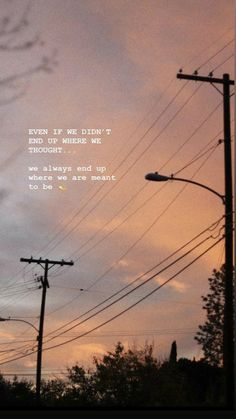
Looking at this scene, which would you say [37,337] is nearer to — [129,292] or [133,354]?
[133,354]

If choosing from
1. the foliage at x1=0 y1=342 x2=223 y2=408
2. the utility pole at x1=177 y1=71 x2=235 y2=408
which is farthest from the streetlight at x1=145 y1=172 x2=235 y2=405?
the foliage at x1=0 y1=342 x2=223 y2=408

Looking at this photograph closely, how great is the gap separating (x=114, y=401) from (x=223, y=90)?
1273 inches

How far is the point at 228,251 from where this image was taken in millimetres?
20266

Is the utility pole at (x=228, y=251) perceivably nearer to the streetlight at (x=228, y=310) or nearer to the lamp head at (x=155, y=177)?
the streetlight at (x=228, y=310)

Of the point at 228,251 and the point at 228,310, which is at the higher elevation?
the point at 228,251

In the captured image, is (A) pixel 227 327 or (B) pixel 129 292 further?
(B) pixel 129 292

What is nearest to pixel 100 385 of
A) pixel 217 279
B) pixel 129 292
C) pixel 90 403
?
pixel 90 403

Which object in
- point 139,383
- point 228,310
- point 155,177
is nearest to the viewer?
point 228,310

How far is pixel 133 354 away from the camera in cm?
5259

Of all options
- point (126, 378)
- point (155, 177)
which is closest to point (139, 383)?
point (126, 378)

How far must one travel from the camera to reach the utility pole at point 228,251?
18766 millimetres

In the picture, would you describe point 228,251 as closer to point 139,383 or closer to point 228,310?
point 228,310

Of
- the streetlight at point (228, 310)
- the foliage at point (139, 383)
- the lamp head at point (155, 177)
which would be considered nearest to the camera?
the streetlight at point (228, 310)

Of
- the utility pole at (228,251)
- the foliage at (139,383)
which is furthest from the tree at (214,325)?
the utility pole at (228,251)
